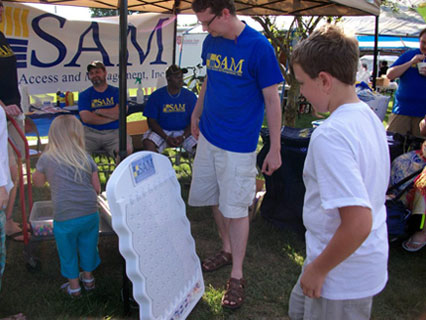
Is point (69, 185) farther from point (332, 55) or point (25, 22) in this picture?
point (25, 22)

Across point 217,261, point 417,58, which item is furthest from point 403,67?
point 217,261

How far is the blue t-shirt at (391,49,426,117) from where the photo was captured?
3.94m

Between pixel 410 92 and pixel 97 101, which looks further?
pixel 97 101

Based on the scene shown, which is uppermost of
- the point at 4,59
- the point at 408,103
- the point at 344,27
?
the point at 344,27

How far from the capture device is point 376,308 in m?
2.64

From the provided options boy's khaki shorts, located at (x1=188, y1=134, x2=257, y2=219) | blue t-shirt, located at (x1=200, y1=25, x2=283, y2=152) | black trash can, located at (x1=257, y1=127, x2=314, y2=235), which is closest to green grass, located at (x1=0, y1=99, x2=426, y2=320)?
black trash can, located at (x1=257, y1=127, x2=314, y2=235)

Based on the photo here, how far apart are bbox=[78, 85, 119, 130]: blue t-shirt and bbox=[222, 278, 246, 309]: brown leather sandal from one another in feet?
9.65

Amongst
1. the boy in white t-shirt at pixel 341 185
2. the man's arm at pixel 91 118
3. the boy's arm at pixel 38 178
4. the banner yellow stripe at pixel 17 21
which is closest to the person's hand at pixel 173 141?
the man's arm at pixel 91 118

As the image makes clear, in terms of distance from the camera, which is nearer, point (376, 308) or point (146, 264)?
point (146, 264)

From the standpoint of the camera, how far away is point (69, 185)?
2.43 meters

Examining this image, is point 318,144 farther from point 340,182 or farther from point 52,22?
point 52,22

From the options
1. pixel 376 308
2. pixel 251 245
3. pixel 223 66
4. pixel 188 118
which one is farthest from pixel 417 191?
pixel 188 118

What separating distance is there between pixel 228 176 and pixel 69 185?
1.07 metres

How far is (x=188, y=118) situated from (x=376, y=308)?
307 centimetres
